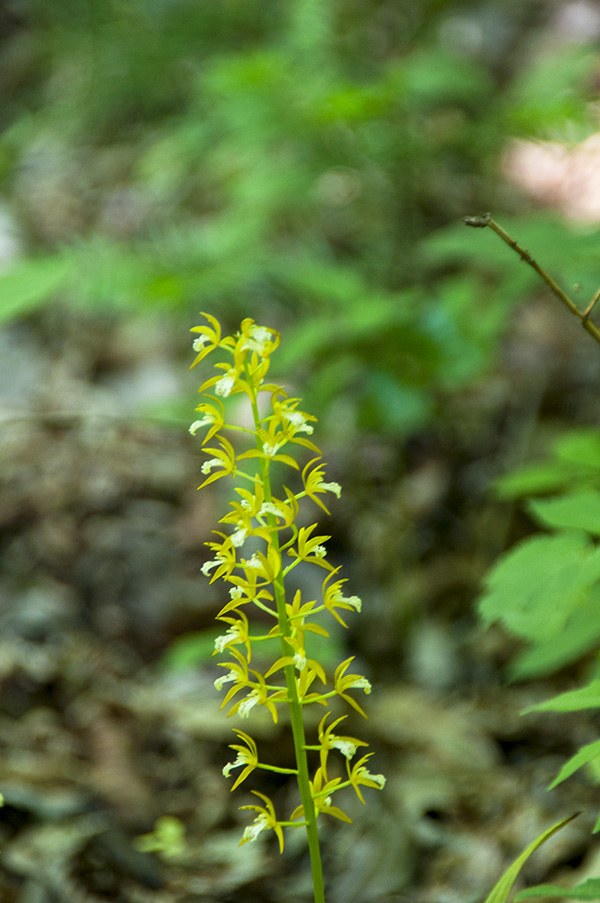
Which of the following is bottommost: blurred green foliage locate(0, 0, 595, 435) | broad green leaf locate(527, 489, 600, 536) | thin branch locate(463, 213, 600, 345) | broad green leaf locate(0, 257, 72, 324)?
broad green leaf locate(527, 489, 600, 536)

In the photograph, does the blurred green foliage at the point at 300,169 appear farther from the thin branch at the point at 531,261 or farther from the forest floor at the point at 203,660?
the thin branch at the point at 531,261

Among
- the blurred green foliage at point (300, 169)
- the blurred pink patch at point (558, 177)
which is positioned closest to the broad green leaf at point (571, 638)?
the blurred green foliage at point (300, 169)

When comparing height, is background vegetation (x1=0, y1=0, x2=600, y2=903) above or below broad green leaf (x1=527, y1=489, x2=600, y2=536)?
above

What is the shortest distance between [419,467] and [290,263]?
106cm

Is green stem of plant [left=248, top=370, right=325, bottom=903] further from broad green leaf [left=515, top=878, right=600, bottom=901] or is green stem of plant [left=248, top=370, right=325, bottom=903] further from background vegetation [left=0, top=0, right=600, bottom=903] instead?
background vegetation [left=0, top=0, right=600, bottom=903]

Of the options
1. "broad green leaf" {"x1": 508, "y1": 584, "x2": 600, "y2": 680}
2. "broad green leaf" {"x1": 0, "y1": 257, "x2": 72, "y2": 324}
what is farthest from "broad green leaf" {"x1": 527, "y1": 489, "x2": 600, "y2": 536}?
"broad green leaf" {"x1": 0, "y1": 257, "x2": 72, "y2": 324}

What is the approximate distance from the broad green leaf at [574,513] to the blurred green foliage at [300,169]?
74cm

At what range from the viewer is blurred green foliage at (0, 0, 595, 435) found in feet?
7.13

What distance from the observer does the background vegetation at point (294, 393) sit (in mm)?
1671

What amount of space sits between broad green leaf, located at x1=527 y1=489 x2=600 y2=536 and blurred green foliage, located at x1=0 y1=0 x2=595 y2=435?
0.74 m

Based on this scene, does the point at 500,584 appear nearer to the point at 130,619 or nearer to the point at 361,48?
the point at 130,619

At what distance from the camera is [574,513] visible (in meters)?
1.05

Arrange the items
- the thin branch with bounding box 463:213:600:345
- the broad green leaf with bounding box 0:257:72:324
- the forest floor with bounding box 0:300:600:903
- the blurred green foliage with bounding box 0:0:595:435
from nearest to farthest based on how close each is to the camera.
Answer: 1. the thin branch with bounding box 463:213:600:345
2. the broad green leaf with bounding box 0:257:72:324
3. the forest floor with bounding box 0:300:600:903
4. the blurred green foliage with bounding box 0:0:595:435

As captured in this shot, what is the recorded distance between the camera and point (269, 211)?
10.1 ft
